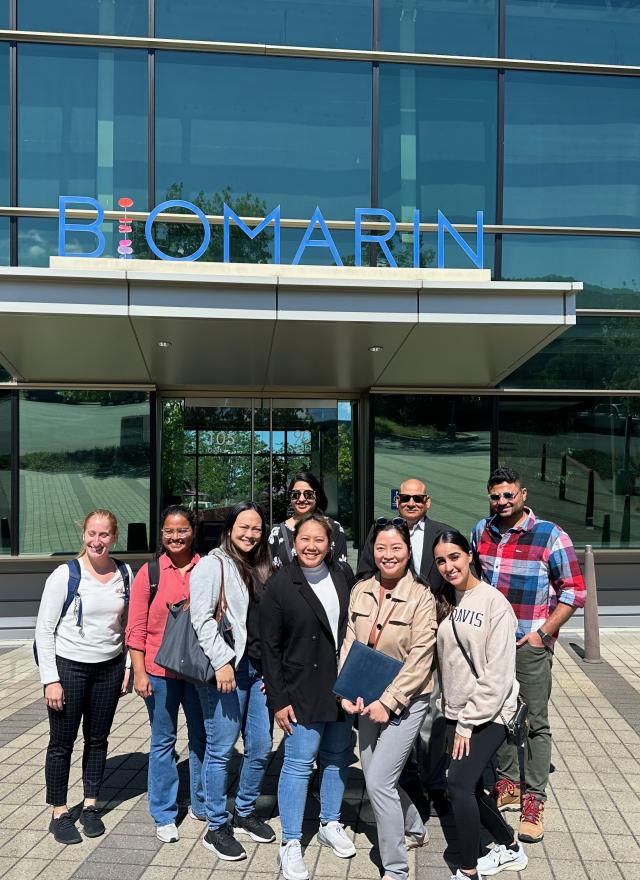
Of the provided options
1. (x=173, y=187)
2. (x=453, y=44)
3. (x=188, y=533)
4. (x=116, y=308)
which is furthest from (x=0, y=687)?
(x=453, y=44)

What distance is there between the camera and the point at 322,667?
3.69 m

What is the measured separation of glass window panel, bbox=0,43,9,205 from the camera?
953cm

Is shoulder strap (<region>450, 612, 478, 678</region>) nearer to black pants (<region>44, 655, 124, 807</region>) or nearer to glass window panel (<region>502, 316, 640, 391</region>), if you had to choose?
black pants (<region>44, 655, 124, 807</region>)

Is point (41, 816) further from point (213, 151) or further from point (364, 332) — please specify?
point (213, 151)

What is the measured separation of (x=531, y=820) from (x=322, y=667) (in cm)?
158

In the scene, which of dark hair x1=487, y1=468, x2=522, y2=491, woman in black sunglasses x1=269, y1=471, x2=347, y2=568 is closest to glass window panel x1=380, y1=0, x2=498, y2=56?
woman in black sunglasses x1=269, y1=471, x2=347, y2=568

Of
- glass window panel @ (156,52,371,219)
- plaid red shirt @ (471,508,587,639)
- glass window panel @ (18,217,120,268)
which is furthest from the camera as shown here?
glass window panel @ (156,52,371,219)

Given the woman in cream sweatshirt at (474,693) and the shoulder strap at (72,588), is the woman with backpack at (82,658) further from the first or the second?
the woman in cream sweatshirt at (474,693)

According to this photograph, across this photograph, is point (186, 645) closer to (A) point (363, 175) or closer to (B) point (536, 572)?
(B) point (536, 572)

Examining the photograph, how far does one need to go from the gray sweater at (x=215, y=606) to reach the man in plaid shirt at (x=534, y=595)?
1.52 meters

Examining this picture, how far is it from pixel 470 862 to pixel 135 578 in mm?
2246

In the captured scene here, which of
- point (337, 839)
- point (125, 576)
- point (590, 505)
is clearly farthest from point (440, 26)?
point (337, 839)

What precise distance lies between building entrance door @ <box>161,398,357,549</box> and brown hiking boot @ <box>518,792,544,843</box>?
685 centimetres

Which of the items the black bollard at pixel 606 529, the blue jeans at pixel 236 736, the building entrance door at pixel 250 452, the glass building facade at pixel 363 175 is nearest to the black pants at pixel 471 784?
A: the blue jeans at pixel 236 736
